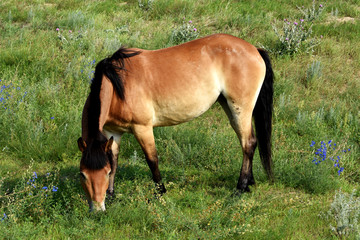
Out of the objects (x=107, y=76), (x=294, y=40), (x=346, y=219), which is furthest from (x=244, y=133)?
(x=294, y=40)

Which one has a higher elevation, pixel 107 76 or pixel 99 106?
pixel 107 76

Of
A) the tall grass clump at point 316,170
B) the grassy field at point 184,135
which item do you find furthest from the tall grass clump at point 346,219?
the tall grass clump at point 316,170

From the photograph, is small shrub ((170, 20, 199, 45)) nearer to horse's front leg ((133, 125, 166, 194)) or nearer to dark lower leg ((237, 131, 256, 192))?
dark lower leg ((237, 131, 256, 192))

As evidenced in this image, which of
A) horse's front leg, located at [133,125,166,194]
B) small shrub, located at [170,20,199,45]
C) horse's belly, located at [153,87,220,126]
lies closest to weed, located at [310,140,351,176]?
horse's belly, located at [153,87,220,126]

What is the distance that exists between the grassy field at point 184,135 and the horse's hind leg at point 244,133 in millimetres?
189

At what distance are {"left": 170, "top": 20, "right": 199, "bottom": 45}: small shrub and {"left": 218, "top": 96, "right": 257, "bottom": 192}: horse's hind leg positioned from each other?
3.61 metres

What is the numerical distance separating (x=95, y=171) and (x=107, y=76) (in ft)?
3.81

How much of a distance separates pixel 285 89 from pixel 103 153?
433 cm

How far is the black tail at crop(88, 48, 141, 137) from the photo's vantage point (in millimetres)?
4406

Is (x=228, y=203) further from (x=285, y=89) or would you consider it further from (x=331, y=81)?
(x=331, y=81)

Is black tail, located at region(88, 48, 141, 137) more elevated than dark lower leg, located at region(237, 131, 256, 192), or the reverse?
black tail, located at region(88, 48, 141, 137)

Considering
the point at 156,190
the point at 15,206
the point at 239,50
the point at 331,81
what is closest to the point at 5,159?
the point at 15,206

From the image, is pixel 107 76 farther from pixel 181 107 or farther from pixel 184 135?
pixel 184 135

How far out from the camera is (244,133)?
550 centimetres
